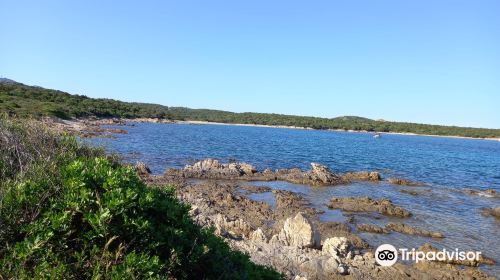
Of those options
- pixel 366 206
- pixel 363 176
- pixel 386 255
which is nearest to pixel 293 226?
pixel 386 255

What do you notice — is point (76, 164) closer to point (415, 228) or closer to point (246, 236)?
point (246, 236)

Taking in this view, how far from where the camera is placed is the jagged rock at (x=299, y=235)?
11703 millimetres

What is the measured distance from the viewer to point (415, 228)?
16.3 m

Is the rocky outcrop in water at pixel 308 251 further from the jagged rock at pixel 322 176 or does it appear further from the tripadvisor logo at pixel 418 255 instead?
the jagged rock at pixel 322 176

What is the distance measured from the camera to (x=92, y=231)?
3.87m

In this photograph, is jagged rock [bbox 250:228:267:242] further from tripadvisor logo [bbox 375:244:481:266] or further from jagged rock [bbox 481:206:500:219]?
jagged rock [bbox 481:206:500:219]

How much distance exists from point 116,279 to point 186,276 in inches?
44.9

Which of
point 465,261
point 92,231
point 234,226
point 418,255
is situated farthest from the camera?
point 234,226

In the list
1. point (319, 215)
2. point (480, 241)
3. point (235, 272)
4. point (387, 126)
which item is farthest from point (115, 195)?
point (387, 126)

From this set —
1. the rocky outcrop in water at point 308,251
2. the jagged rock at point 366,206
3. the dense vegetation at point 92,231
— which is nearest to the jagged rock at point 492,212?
the jagged rock at point 366,206

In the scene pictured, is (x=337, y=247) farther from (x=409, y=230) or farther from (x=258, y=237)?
(x=409, y=230)

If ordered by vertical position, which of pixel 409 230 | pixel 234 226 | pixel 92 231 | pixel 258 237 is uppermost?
pixel 92 231

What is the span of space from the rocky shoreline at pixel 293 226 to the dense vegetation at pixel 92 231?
274 cm

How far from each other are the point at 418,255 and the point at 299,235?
452 cm
